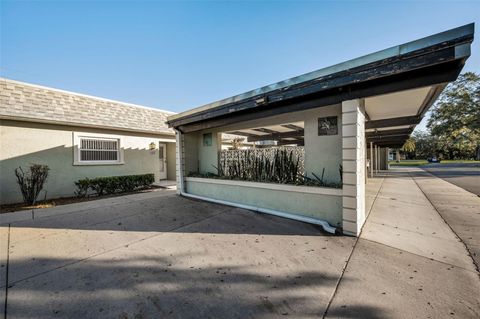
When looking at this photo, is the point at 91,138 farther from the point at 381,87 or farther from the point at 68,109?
the point at 381,87

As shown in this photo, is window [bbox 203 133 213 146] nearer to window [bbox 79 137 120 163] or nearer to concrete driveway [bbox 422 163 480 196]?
window [bbox 79 137 120 163]

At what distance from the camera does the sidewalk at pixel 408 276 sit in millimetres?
1878

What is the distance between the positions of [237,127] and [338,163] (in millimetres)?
3399

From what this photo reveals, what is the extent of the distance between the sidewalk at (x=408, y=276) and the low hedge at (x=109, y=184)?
8.44 metres

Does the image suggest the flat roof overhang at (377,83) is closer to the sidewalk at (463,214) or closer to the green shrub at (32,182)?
the sidewalk at (463,214)

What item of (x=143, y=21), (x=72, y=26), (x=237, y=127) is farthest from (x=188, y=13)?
(x=237, y=127)

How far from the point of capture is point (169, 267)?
265 cm

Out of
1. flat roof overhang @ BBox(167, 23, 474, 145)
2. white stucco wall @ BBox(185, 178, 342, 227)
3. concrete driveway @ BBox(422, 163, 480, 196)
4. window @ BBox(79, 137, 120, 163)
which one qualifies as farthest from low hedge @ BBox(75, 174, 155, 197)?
concrete driveway @ BBox(422, 163, 480, 196)

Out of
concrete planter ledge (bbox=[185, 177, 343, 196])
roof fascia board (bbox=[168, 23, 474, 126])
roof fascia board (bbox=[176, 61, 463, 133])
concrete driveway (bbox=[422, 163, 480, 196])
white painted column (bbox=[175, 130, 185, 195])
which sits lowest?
concrete driveway (bbox=[422, 163, 480, 196])

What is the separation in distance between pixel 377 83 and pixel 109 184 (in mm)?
9116

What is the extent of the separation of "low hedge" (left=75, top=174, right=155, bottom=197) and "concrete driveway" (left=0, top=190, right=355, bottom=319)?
2837 mm

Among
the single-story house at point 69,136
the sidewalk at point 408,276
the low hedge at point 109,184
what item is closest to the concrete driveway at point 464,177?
the sidewalk at point 408,276

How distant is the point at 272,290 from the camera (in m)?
2.17

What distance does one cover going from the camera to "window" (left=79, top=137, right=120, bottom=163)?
796 centimetres
